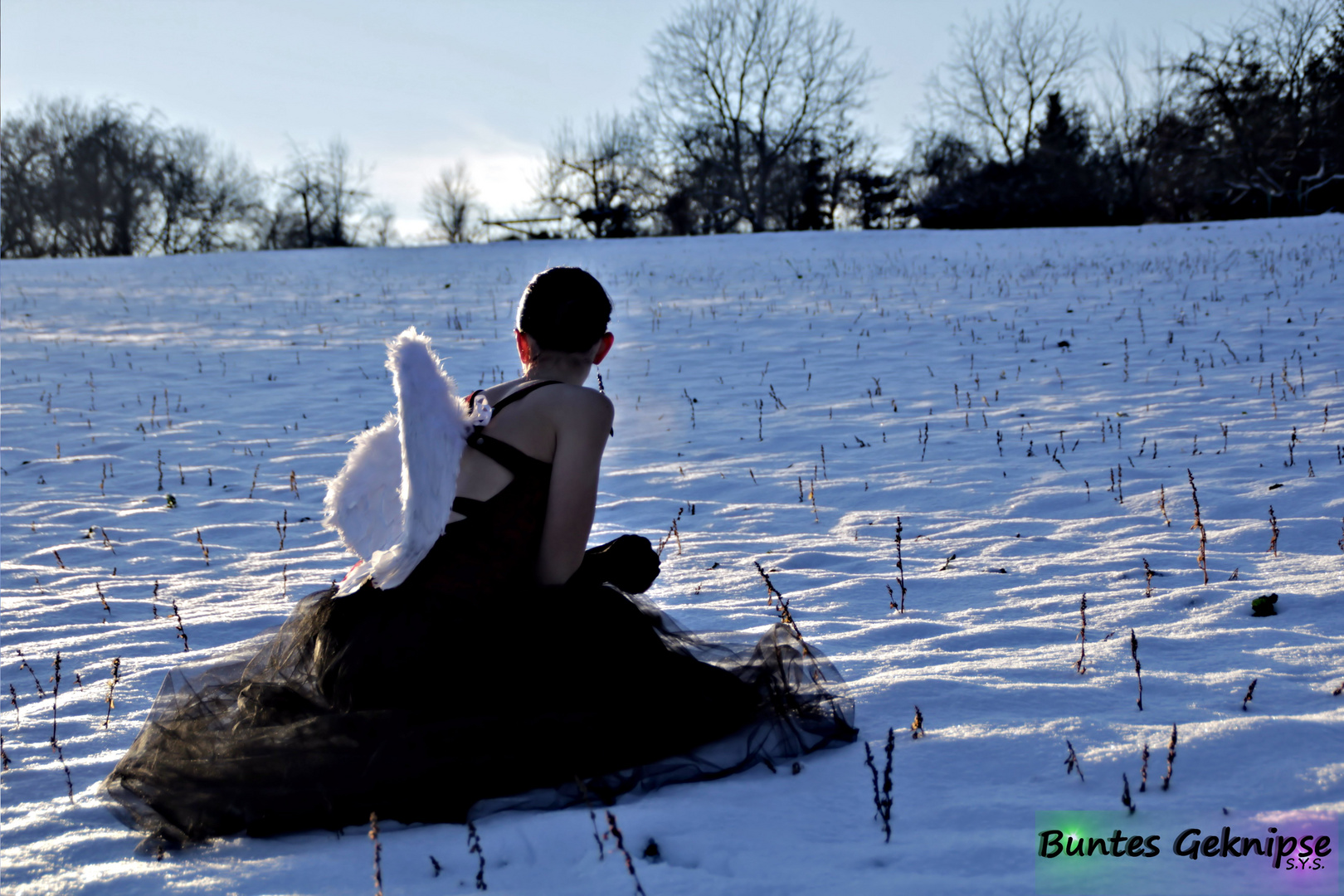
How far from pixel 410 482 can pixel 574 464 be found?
50 centimetres

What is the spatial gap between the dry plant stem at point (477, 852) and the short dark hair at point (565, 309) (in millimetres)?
1434

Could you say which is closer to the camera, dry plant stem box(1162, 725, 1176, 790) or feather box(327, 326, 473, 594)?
dry plant stem box(1162, 725, 1176, 790)

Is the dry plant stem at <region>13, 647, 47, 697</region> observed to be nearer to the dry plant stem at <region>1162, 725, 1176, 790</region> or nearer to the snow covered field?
the snow covered field

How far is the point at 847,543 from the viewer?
5188 millimetres

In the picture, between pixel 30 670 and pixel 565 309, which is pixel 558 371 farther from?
pixel 30 670

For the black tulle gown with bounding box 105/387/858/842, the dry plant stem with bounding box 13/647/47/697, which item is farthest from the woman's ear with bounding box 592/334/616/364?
the dry plant stem with bounding box 13/647/47/697

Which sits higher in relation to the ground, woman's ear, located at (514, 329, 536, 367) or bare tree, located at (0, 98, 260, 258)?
bare tree, located at (0, 98, 260, 258)

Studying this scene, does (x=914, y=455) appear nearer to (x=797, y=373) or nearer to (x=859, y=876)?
(x=797, y=373)

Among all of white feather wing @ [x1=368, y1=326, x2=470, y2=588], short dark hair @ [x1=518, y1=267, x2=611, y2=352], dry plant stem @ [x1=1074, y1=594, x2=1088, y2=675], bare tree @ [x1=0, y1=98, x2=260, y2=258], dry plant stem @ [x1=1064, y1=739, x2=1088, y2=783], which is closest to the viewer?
dry plant stem @ [x1=1064, y1=739, x2=1088, y2=783]

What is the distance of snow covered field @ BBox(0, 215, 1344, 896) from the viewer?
7.47 feet

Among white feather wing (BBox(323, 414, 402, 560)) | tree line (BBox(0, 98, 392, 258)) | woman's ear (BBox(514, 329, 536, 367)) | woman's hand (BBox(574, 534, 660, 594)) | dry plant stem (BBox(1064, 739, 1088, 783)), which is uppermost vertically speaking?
tree line (BBox(0, 98, 392, 258))

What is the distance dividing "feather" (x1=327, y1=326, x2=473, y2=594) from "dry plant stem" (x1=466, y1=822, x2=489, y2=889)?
0.79 meters

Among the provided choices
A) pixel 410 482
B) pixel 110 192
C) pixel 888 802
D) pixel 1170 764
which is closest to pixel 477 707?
pixel 410 482

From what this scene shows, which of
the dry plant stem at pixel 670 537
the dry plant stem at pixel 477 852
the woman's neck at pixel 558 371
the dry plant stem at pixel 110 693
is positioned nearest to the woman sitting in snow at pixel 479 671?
the woman's neck at pixel 558 371
